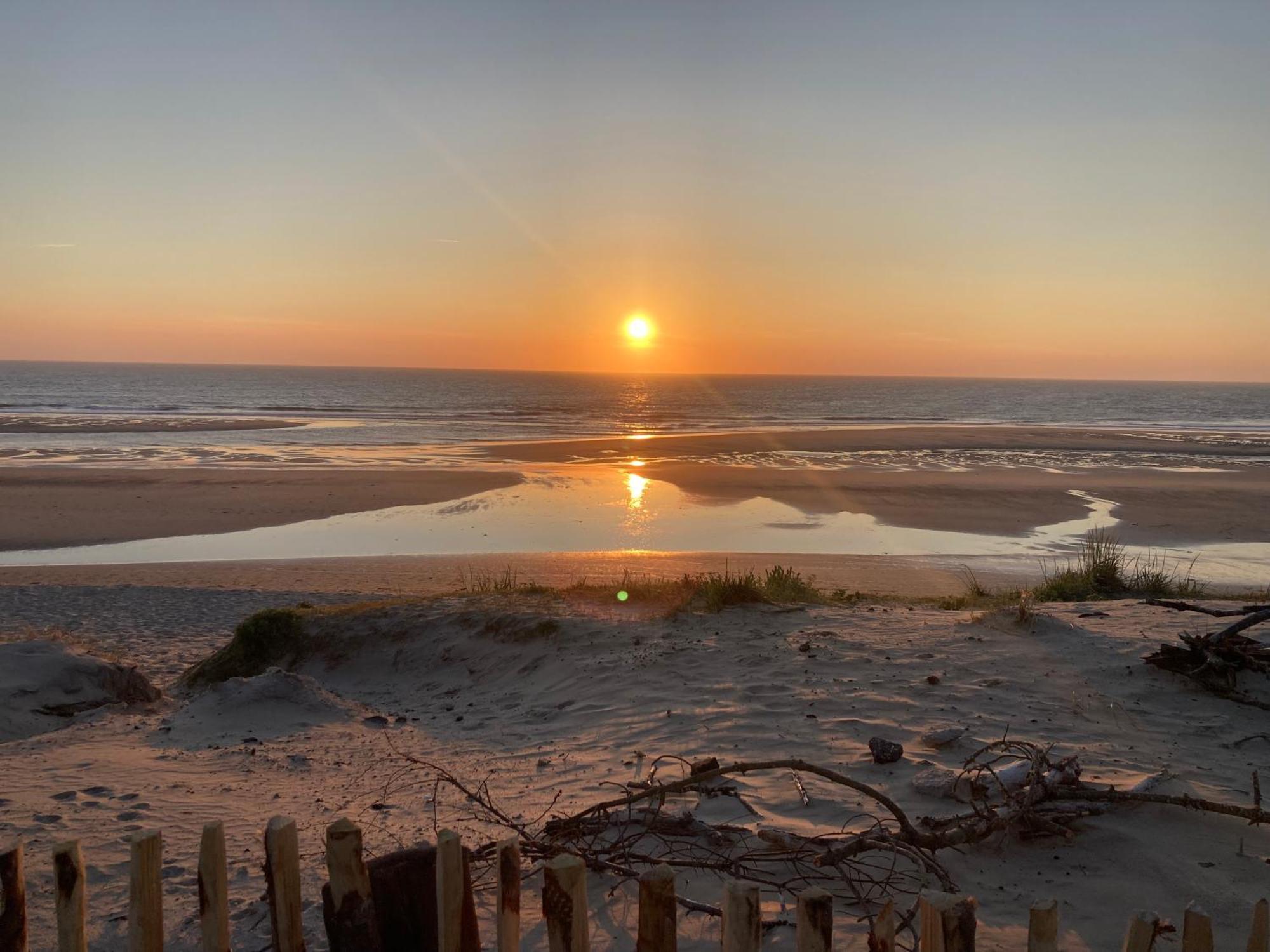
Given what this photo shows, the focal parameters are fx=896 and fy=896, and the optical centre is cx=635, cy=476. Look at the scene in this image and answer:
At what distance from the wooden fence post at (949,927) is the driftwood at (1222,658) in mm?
4855

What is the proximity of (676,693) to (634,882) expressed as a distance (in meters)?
2.76

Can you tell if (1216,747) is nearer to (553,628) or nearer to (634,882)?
(634,882)

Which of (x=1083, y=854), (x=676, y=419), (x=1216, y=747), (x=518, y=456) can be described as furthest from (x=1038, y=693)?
(x=676, y=419)

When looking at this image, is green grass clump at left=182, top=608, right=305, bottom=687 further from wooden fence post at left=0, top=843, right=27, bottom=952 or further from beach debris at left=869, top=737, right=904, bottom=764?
wooden fence post at left=0, top=843, right=27, bottom=952

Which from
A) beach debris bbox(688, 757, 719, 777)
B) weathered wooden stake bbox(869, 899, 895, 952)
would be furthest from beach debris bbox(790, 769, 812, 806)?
weathered wooden stake bbox(869, 899, 895, 952)

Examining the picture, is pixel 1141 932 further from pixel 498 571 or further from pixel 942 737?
pixel 498 571

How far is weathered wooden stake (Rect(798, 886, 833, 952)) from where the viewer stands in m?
2.00

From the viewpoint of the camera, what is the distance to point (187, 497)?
22516 mm

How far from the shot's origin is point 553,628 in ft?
26.2

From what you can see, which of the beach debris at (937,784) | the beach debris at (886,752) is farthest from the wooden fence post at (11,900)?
the beach debris at (886,752)

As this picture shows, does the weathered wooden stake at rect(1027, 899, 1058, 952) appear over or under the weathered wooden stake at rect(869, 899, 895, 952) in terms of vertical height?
over

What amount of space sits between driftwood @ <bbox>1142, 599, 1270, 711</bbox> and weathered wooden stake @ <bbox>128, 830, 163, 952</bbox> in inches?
242

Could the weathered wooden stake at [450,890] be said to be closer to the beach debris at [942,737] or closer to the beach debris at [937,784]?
the beach debris at [937,784]

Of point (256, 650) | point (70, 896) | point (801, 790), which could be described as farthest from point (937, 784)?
point (256, 650)
